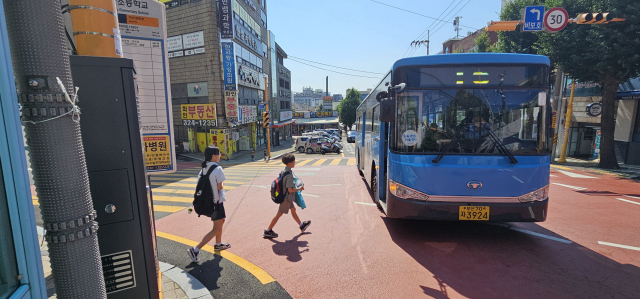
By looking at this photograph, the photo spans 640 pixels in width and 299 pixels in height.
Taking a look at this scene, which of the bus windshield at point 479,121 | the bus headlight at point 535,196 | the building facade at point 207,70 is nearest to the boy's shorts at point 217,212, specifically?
the bus windshield at point 479,121

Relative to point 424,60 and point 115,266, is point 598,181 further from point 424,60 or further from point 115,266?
point 115,266

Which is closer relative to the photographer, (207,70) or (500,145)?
(500,145)

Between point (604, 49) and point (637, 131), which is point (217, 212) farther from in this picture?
point (637, 131)

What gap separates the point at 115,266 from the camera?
97.0 inches

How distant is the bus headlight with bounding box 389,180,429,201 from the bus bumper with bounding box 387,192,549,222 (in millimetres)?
68

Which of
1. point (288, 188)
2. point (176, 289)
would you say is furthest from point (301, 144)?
point (176, 289)

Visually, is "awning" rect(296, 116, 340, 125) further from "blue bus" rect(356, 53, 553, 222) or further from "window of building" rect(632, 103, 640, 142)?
"blue bus" rect(356, 53, 553, 222)

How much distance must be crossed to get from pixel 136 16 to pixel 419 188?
451 cm

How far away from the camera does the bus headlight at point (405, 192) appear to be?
190 inches

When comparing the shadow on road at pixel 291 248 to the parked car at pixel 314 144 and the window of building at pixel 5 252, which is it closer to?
the window of building at pixel 5 252

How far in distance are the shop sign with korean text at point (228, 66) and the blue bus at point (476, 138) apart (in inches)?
845

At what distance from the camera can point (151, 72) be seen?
3.52 meters

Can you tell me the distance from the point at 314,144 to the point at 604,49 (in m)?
20.2

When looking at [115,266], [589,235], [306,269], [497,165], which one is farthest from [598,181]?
[115,266]
